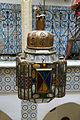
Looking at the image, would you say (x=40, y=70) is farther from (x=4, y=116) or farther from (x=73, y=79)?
(x=4, y=116)

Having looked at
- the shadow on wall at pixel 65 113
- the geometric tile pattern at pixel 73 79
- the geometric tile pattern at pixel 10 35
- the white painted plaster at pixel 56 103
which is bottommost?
the shadow on wall at pixel 65 113

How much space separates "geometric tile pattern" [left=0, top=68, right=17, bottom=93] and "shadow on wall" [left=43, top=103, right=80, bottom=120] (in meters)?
0.94

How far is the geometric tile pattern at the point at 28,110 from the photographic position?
3.47 m

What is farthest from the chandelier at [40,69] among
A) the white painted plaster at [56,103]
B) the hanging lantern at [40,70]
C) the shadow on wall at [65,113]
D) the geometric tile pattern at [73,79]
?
the shadow on wall at [65,113]

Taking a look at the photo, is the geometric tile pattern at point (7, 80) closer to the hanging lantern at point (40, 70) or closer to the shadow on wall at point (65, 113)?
the shadow on wall at point (65, 113)

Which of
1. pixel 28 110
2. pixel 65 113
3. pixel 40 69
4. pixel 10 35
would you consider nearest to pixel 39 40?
pixel 40 69

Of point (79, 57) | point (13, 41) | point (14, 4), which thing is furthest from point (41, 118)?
point (14, 4)

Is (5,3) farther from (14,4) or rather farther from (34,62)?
(34,62)

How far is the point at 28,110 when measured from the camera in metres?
3.49

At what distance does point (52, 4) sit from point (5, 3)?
3.97 ft

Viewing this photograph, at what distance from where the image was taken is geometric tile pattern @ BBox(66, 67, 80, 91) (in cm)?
341

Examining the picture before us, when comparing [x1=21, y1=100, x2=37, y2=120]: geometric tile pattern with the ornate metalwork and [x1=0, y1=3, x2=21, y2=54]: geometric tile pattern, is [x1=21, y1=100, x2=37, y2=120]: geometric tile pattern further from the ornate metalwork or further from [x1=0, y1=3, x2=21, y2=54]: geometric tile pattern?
the ornate metalwork

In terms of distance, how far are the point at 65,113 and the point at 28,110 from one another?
82cm

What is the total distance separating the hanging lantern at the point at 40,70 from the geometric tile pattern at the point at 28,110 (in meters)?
2.24
